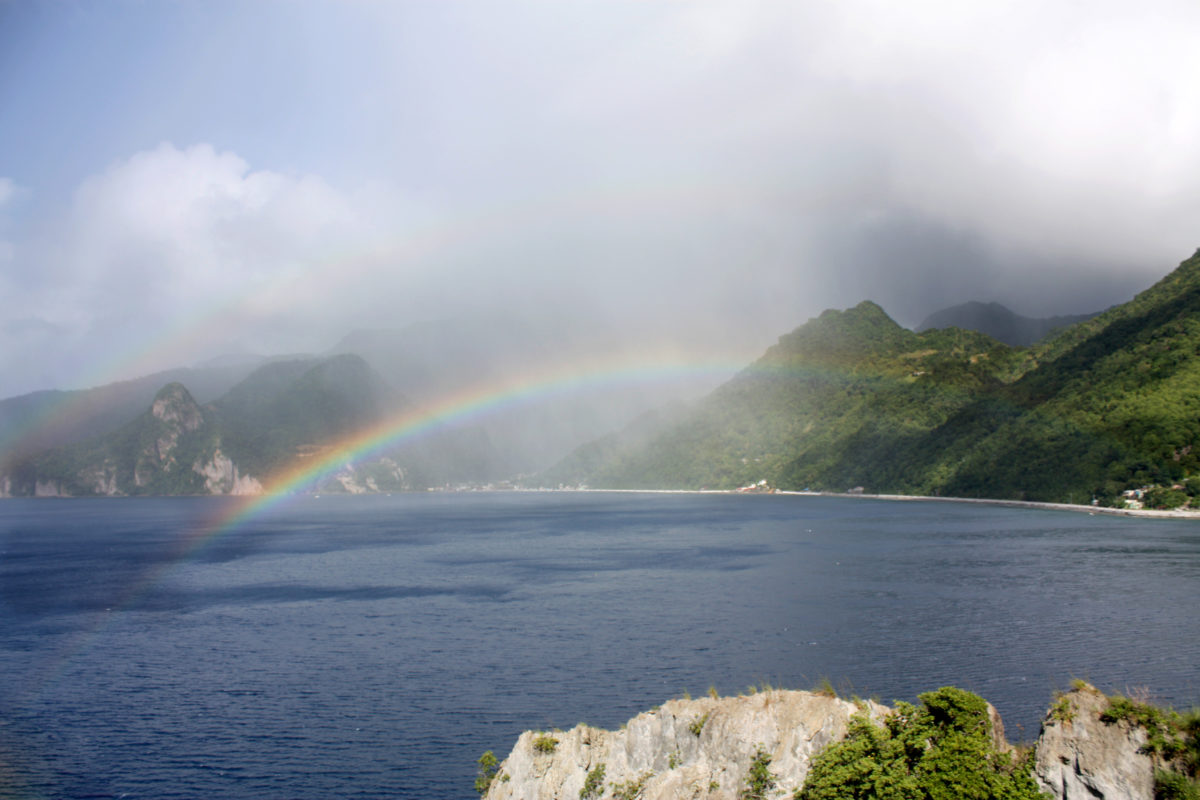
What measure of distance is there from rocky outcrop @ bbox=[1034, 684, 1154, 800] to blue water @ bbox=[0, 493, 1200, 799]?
23.6m

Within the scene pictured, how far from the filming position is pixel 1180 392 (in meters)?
184

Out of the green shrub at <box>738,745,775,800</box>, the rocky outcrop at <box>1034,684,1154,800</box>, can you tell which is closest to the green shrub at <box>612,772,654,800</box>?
the green shrub at <box>738,745,775,800</box>

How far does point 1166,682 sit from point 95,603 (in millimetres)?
103519

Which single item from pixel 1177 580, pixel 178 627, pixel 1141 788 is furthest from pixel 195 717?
pixel 1177 580

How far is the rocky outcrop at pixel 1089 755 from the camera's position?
18656 millimetres

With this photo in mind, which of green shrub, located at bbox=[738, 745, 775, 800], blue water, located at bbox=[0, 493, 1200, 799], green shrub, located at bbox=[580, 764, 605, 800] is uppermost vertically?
green shrub, located at bbox=[738, 745, 775, 800]

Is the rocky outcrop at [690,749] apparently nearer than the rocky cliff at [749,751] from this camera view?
No

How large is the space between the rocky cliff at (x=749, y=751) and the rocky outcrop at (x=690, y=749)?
0.03 m

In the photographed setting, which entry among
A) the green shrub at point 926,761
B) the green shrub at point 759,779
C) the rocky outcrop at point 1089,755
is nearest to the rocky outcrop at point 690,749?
the green shrub at point 759,779

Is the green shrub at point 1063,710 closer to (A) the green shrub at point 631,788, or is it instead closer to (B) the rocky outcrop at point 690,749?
(B) the rocky outcrop at point 690,749

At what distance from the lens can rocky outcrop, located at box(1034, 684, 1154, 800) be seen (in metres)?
18.7

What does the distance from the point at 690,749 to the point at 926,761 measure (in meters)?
7.72

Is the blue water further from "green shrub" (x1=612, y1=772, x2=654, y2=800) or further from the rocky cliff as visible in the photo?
"green shrub" (x1=612, y1=772, x2=654, y2=800)

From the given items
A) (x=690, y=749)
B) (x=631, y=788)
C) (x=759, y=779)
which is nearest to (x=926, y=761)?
(x=759, y=779)
